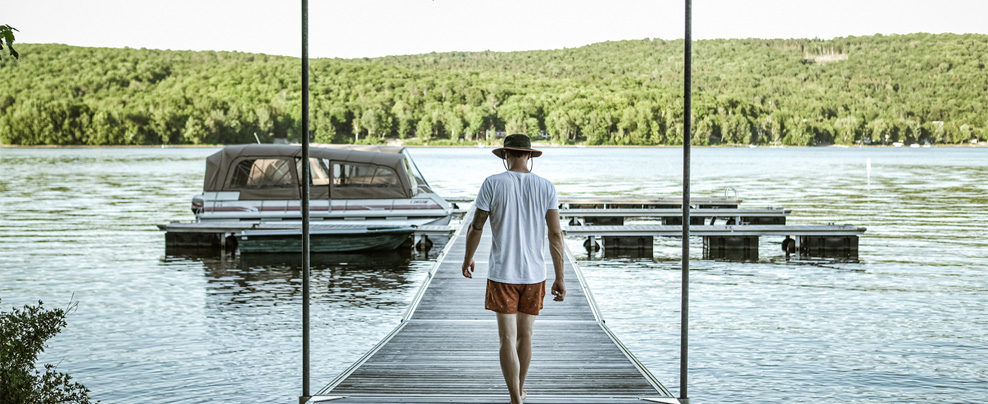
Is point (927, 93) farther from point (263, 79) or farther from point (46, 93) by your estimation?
point (46, 93)

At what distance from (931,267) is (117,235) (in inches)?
787

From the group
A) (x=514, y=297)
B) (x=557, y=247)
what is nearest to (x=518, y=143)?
(x=557, y=247)

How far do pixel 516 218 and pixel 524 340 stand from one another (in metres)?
0.85

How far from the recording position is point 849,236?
22.4 m

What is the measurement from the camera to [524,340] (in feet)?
21.1

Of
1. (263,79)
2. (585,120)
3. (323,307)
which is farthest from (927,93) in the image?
(323,307)

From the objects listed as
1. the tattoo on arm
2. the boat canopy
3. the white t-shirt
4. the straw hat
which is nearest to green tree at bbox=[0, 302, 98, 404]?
the tattoo on arm

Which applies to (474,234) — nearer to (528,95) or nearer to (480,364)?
(480,364)

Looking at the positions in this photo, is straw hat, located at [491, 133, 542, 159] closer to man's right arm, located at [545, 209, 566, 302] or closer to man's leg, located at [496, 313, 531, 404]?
man's right arm, located at [545, 209, 566, 302]

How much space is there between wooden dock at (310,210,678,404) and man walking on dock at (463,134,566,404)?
3.14 feet

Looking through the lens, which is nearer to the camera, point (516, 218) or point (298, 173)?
point (516, 218)

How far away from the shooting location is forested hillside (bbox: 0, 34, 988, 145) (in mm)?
151125

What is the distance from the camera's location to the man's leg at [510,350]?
245 inches

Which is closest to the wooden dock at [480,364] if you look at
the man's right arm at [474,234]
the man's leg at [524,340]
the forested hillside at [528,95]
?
the man's leg at [524,340]
